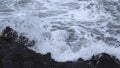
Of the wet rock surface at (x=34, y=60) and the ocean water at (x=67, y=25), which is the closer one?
the wet rock surface at (x=34, y=60)

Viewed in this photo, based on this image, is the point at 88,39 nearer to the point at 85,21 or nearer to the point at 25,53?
the point at 85,21

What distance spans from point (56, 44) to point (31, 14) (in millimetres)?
2256

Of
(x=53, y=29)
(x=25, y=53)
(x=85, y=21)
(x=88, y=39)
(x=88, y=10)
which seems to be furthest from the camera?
(x=88, y=10)

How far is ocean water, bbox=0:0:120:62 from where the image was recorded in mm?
6312

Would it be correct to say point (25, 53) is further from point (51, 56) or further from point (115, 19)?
point (115, 19)

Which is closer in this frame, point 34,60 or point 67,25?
point 34,60

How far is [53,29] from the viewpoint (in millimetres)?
7402

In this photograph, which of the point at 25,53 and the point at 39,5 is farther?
the point at 39,5

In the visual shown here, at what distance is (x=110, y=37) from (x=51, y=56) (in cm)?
207

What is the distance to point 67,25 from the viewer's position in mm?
7711

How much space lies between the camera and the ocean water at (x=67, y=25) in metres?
6.31

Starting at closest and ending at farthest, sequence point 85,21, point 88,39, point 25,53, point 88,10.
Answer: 1. point 25,53
2. point 88,39
3. point 85,21
4. point 88,10

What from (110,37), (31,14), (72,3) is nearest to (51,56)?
(110,37)

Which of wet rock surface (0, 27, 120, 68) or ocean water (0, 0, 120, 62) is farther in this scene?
ocean water (0, 0, 120, 62)
